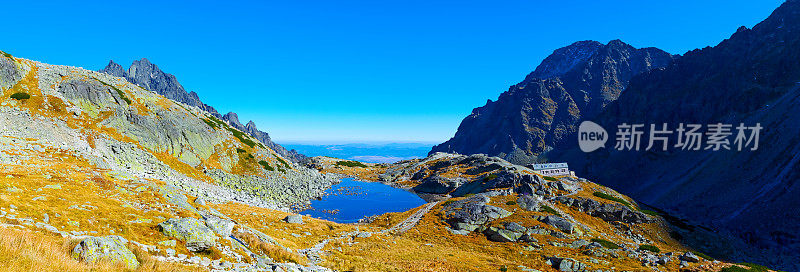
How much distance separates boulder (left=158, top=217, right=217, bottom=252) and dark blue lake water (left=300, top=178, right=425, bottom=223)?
3957 cm

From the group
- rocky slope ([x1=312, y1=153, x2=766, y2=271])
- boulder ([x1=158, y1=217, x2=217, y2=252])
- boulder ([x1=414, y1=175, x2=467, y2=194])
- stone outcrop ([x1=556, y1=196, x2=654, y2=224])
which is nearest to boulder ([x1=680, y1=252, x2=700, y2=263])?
rocky slope ([x1=312, y1=153, x2=766, y2=271])

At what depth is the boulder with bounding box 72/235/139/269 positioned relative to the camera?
1224 cm

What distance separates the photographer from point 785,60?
164250 millimetres

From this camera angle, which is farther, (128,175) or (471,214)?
(471,214)

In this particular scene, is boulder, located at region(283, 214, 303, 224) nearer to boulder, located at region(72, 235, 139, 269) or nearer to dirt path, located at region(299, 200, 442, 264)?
dirt path, located at region(299, 200, 442, 264)

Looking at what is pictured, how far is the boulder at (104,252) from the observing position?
12242 mm

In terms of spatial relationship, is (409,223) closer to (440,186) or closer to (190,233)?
(190,233)

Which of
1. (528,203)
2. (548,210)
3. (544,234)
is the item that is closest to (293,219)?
(544,234)

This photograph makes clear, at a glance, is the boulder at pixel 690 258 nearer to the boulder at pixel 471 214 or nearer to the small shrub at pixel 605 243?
the small shrub at pixel 605 243

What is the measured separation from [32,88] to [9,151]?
1183 inches

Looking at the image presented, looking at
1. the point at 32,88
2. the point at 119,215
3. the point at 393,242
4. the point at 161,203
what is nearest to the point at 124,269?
the point at 119,215

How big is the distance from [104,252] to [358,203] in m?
65.3

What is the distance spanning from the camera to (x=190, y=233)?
17.2 meters

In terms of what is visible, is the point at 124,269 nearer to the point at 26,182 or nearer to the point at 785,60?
the point at 26,182
